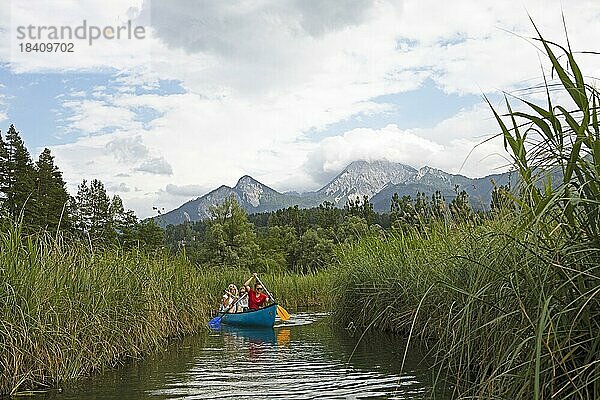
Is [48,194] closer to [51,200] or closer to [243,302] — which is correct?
[51,200]

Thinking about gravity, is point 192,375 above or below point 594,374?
below

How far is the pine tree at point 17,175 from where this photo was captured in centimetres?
4016

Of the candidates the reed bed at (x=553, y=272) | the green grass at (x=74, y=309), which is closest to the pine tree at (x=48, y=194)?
the green grass at (x=74, y=309)

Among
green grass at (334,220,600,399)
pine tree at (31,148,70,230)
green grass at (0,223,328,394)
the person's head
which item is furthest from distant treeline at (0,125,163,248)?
green grass at (334,220,600,399)

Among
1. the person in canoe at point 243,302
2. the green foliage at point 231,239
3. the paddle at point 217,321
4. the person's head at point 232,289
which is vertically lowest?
the paddle at point 217,321

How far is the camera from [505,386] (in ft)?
14.4

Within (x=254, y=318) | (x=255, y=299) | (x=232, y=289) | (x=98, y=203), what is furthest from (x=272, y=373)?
(x=98, y=203)

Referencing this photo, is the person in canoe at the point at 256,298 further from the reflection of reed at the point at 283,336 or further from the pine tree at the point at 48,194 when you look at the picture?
the pine tree at the point at 48,194

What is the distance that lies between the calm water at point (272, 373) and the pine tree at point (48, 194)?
28.4 m

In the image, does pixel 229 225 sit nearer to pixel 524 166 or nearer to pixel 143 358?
pixel 143 358

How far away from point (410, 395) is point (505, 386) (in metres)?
4.42

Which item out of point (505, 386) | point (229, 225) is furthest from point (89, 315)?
point (229, 225)

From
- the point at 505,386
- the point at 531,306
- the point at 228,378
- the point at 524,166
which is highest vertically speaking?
the point at 524,166

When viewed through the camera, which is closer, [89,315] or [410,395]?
[410,395]
